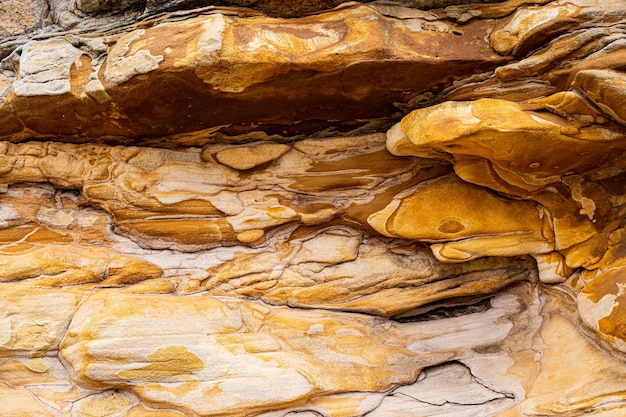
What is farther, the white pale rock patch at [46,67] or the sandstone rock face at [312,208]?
the white pale rock patch at [46,67]

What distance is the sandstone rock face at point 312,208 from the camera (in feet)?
12.1

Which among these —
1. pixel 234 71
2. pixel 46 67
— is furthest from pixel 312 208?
pixel 46 67

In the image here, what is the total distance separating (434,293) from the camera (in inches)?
179

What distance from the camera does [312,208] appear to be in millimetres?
4562

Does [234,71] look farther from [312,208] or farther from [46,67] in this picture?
[46,67]

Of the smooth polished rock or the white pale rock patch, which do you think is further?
the white pale rock patch

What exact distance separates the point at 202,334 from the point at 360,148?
2.20m

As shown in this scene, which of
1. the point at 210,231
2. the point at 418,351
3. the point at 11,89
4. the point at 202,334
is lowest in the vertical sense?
the point at 418,351

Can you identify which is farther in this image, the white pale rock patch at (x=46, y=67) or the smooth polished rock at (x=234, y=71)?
the white pale rock patch at (x=46, y=67)

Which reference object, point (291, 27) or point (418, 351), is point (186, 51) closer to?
point (291, 27)

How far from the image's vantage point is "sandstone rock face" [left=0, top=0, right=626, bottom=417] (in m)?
3.68

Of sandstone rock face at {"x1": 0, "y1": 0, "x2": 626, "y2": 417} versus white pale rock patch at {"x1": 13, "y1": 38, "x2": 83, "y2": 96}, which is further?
white pale rock patch at {"x1": 13, "y1": 38, "x2": 83, "y2": 96}

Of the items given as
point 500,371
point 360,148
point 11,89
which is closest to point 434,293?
point 500,371

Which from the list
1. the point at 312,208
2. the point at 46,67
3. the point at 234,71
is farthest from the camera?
the point at 312,208
